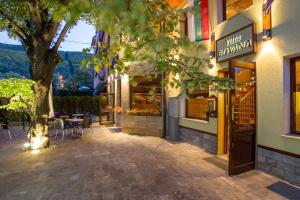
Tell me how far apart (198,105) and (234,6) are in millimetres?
3701

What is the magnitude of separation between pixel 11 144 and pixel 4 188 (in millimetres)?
5385

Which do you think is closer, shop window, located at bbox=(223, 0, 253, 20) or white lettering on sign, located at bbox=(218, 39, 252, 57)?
white lettering on sign, located at bbox=(218, 39, 252, 57)

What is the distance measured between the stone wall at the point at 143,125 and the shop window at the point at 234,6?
5399 millimetres

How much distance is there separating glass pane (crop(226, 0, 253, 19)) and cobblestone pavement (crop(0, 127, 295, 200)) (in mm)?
4486

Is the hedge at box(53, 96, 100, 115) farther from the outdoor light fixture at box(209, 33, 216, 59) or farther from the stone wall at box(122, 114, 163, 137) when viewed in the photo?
the outdoor light fixture at box(209, 33, 216, 59)

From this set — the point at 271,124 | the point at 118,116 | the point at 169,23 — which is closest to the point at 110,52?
the point at 169,23

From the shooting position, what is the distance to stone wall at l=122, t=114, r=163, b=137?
10.7m

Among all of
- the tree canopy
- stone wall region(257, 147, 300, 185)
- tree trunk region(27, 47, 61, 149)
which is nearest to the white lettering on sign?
stone wall region(257, 147, 300, 185)

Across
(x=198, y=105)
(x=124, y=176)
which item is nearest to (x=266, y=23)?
(x=198, y=105)

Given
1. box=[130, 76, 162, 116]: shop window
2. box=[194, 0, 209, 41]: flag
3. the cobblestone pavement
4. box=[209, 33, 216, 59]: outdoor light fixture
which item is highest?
box=[194, 0, 209, 41]: flag

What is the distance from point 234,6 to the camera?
695cm

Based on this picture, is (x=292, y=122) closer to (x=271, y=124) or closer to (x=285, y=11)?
(x=271, y=124)

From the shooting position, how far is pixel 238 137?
5.48 meters

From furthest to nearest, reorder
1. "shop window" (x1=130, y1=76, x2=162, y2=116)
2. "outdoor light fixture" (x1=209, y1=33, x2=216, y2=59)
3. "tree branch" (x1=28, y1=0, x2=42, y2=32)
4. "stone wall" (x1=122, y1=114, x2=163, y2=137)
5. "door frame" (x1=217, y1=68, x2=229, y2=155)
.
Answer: "shop window" (x1=130, y1=76, x2=162, y2=116), "stone wall" (x1=122, y1=114, x2=163, y2=137), "tree branch" (x1=28, y1=0, x2=42, y2=32), "outdoor light fixture" (x1=209, y1=33, x2=216, y2=59), "door frame" (x1=217, y1=68, x2=229, y2=155)
